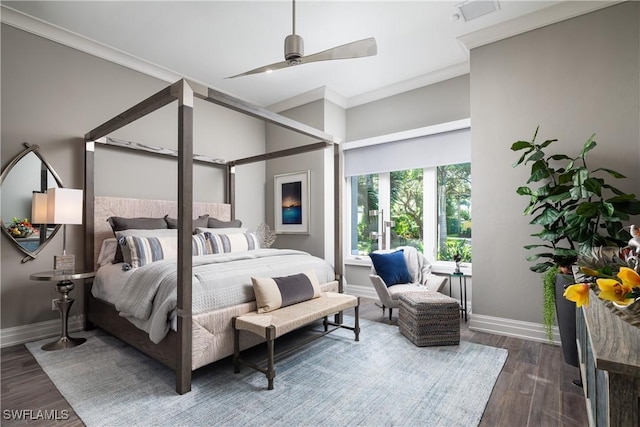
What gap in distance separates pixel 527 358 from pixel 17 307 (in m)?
4.47

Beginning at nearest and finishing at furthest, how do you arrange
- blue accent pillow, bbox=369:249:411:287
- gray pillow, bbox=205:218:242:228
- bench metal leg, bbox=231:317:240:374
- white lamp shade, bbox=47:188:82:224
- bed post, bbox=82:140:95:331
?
bench metal leg, bbox=231:317:240:374 → white lamp shade, bbox=47:188:82:224 → bed post, bbox=82:140:95:331 → blue accent pillow, bbox=369:249:411:287 → gray pillow, bbox=205:218:242:228

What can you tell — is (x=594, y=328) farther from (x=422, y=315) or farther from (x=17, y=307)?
(x=17, y=307)

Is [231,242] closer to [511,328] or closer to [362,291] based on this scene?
[362,291]

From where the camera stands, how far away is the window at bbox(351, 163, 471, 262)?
13.3 ft

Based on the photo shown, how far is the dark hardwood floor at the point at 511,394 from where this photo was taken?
1.80 m

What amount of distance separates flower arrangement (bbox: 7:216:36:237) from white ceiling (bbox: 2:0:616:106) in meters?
1.79

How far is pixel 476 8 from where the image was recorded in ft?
9.32

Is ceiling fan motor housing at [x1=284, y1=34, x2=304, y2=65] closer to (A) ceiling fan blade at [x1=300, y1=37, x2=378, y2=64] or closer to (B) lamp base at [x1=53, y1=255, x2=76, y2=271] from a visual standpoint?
(A) ceiling fan blade at [x1=300, y1=37, x2=378, y2=64]

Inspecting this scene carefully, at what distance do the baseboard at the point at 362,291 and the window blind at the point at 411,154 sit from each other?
5.56 feet

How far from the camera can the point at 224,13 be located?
291 cm

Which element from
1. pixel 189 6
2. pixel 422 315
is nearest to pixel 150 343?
pixel 422 315

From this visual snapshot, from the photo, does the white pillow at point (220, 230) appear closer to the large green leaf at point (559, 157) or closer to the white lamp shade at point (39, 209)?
the white lamp shade at point (39, 209)

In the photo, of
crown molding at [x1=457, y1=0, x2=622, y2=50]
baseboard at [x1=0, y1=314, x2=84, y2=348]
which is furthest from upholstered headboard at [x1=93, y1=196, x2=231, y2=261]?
crown molding at [x1=457, y1=0, x2=622, y2=50]

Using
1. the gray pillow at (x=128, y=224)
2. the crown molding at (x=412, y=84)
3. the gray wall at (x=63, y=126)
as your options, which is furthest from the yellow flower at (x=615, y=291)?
the gray wall at (x=63, y=126)
